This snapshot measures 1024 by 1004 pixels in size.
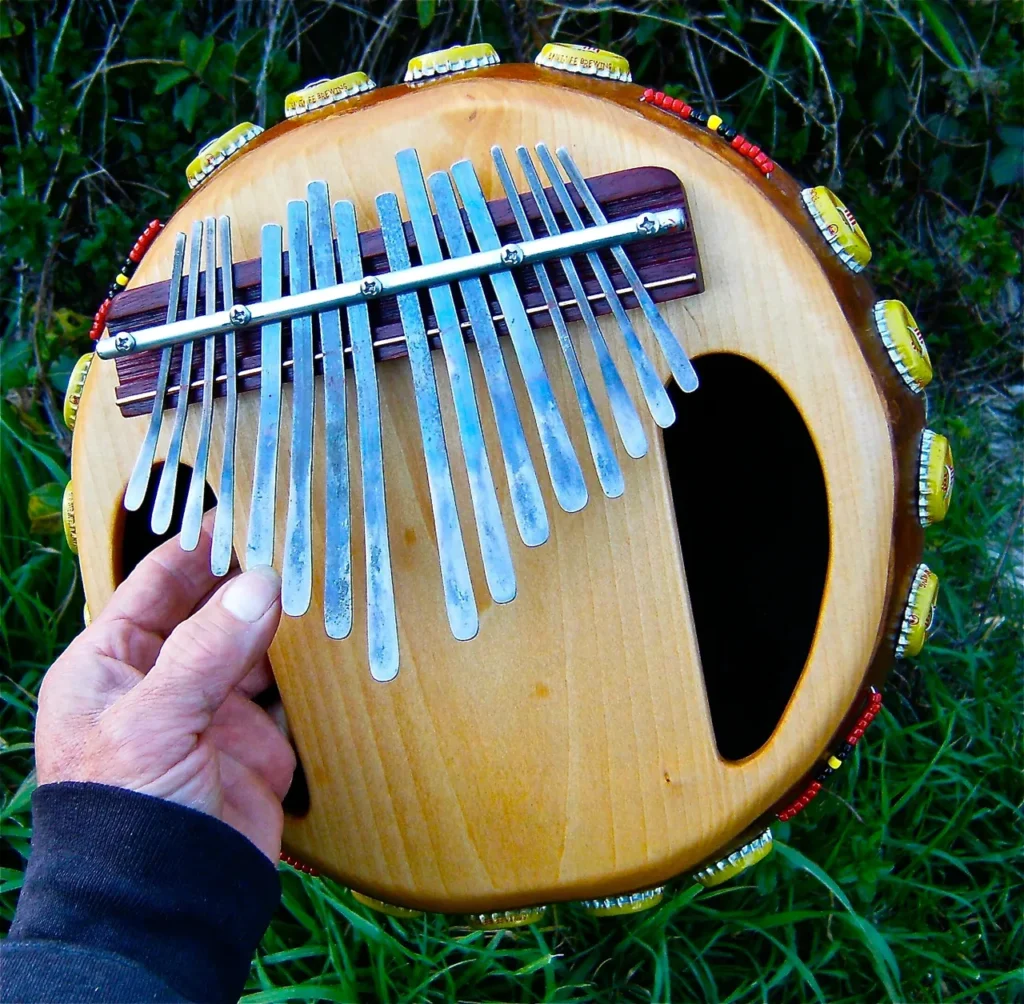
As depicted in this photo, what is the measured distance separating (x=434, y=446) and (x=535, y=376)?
0.40ft

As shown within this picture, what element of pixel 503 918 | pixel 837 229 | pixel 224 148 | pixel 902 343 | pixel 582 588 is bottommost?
pixel 503 918

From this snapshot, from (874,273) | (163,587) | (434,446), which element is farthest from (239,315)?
(874,273)

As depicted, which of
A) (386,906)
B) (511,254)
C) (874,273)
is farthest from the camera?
(874,273)

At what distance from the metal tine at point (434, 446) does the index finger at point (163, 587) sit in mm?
331

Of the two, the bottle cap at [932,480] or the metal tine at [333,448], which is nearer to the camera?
the metal tine at [333,448]

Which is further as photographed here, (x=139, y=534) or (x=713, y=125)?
(x=139, y=534)

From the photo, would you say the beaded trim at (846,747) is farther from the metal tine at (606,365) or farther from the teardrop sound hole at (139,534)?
the teardrop sound hole at (139,534)

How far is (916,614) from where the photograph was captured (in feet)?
3.24

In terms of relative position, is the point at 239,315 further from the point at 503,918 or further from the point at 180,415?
the point at 503,918

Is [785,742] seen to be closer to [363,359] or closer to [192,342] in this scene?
[363,359]

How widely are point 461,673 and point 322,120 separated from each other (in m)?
0.64

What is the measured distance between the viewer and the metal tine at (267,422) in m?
0.89

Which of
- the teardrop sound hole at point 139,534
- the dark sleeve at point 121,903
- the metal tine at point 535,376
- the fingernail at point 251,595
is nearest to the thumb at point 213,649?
the fingernail at point 251,595

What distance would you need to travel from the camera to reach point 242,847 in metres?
0.95
